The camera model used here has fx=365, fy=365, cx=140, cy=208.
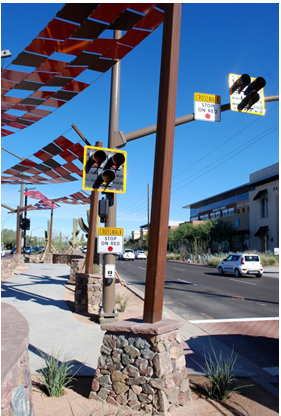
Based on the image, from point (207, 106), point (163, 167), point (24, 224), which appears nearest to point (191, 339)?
point (163, 167)

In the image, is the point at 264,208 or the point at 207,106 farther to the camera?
the point at 264,208

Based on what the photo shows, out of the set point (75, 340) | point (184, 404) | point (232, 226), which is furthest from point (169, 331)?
point (232, 226)

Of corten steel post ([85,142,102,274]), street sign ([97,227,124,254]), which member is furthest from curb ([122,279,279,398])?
corten steel post ([85,142,102,274])

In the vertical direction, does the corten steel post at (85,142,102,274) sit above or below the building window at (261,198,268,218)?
below

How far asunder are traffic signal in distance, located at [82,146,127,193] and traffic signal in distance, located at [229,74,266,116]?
3.62 meters

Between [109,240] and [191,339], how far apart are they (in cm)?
268

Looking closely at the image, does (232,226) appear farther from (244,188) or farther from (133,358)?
(133,358)

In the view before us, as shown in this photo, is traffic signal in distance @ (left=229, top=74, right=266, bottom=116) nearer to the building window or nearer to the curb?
the curb

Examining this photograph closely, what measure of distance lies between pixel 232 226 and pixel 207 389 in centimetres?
5001

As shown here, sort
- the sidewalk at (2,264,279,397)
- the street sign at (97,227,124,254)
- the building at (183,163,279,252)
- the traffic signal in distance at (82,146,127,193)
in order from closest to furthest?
the sidewalk at (2,264,279,397)
the traffic signal in distance at (82,146,127,193)
the street sign at (97,227,124,254)
the building at (183,163,279,252)

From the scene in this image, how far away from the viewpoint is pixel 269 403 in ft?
14.4

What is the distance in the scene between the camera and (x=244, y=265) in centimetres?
2372

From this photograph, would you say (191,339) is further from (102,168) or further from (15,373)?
(15,373)

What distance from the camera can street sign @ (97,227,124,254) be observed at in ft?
24.0
